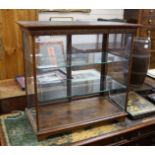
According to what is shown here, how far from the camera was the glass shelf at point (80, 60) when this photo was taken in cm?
101

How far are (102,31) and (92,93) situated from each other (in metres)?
0.43

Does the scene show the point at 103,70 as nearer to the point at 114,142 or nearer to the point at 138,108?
the point at 138,108

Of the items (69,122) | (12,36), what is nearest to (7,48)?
(12,36)

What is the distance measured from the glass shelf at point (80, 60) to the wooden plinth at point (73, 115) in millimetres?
249

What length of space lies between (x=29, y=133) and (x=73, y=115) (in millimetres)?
238

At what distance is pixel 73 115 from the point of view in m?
1.11

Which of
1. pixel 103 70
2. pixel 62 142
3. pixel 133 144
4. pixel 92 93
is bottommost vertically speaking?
pixel 133 144

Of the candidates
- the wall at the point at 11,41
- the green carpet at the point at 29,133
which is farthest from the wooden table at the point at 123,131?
the wall at the point at 11,41

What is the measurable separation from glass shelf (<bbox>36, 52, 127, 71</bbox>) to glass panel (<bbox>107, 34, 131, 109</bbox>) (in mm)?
30

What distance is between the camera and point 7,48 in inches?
60.4

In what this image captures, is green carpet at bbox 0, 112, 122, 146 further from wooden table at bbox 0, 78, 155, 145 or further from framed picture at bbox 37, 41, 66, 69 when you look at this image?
framed picture at bbox 37, 41, 66, 69

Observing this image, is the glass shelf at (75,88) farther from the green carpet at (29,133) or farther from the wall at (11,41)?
the wall at (11,41)

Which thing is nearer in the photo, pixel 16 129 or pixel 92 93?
pixel 16 129
